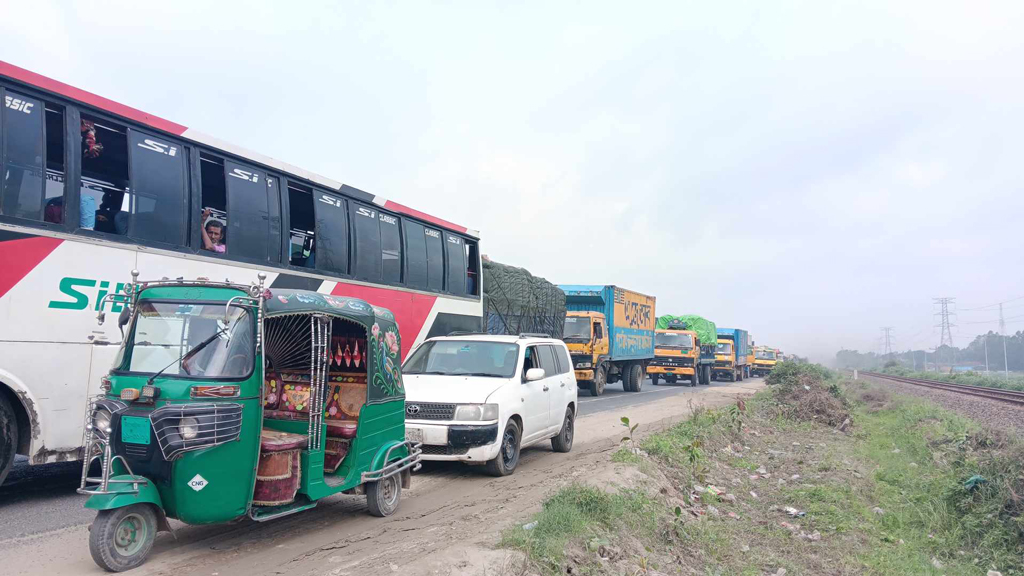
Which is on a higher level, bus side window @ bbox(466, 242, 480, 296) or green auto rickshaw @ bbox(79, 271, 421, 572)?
bus side window @ bbox(466, 242, 480, 296)

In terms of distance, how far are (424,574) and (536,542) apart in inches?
37.2

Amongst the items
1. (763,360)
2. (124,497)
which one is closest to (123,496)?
(124,497)

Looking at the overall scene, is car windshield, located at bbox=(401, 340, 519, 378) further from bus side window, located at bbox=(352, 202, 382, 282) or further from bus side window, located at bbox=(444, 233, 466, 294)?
bus side window, located at bbox=(444, 233, 466, 294)

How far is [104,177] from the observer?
6.92 metres

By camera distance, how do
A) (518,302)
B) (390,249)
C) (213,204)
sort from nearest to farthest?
1. (213,204)
2. (390,249)
3. (518,302)

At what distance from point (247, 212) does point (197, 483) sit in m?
4.74

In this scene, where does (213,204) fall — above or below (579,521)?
above

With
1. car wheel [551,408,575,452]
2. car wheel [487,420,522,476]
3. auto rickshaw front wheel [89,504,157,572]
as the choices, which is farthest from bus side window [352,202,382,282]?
auto rickshaw front wheel [89,504,157,572]

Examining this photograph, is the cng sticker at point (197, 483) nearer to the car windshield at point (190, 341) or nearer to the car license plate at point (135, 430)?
the car license plate at point (135, 430)

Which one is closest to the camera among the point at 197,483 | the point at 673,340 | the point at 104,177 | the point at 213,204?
the point at 197,483

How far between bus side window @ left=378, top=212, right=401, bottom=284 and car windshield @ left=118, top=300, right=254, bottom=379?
608cm

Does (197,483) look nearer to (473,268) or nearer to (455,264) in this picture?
(455,264)

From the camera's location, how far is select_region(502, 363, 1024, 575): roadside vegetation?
5.75 m

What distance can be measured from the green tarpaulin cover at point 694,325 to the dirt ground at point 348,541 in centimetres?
2802
